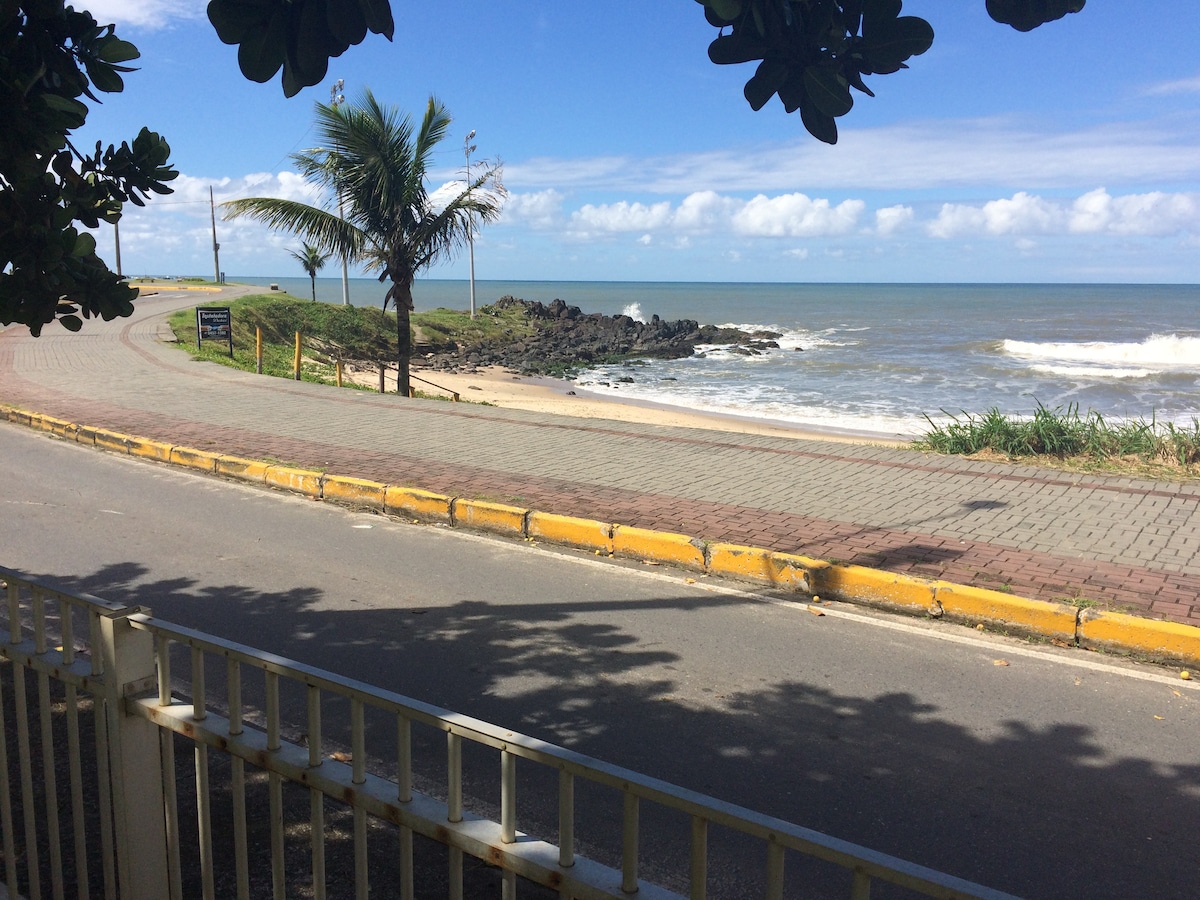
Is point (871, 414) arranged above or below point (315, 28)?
below

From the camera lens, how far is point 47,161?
3629 millimetres

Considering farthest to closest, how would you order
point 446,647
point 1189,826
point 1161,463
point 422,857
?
1. point 1161,463
2. point 446,647
3. point 1189,826
4. point 422,857

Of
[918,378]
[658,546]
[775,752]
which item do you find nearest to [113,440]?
[658,546]

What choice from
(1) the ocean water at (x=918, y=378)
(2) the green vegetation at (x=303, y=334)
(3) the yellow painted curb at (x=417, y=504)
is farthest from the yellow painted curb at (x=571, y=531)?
(2) the green vegetation at (x=303, y=334)

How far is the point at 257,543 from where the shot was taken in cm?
766

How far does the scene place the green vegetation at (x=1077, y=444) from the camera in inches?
410

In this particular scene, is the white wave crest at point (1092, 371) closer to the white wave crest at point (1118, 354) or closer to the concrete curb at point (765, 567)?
the white wave crest at point (1118, 354)

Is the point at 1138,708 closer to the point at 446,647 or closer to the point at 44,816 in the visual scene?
the point at 446,647

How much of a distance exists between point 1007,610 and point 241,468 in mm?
7157

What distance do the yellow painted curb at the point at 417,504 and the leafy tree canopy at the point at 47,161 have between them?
190 inches

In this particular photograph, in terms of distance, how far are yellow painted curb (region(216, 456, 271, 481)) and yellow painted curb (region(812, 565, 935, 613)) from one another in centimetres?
568

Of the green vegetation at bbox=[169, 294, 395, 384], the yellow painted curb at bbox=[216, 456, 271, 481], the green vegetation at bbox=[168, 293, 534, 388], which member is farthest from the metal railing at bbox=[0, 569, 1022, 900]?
the green vegetation at bbox=[169, 294, 395, 384]

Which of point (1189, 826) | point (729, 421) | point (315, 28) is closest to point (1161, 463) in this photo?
point (1189, 826)

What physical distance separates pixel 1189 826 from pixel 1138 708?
120 cm
